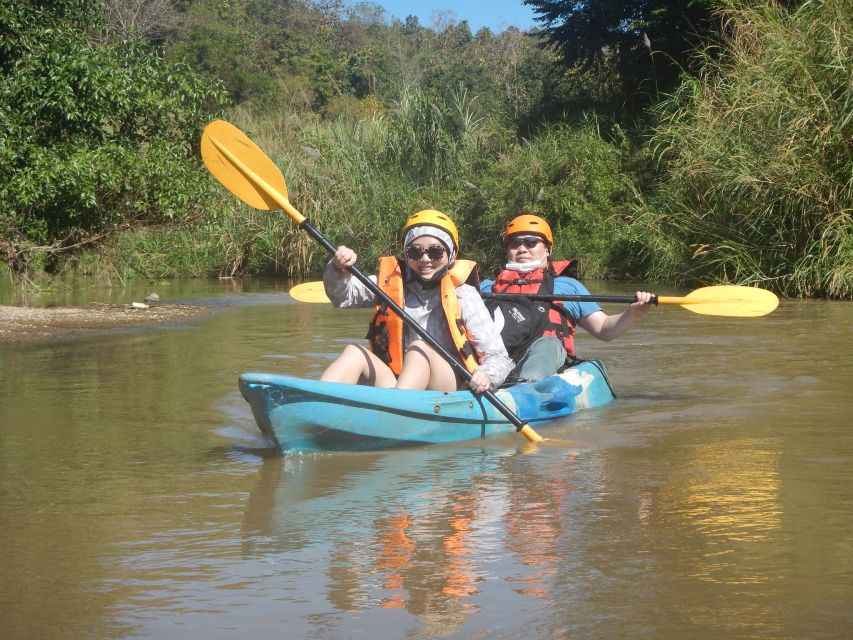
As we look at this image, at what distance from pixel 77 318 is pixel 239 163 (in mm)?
5580

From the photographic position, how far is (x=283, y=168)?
19.2 metres

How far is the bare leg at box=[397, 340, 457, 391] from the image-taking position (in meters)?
5.33

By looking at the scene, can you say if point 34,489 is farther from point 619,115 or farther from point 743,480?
point 619,115

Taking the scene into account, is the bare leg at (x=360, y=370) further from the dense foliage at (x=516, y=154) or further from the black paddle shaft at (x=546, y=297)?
the dense foliage at (x=516, y=154)

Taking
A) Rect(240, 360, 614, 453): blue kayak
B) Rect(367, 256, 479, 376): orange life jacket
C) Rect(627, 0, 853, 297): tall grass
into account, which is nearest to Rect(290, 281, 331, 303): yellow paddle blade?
Rect(367, 256, 479, 376): orange life jacket

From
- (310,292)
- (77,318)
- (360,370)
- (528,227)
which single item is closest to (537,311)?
(528,227)

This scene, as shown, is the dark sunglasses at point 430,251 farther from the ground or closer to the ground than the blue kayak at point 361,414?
farther from the ground

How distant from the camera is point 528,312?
6.47 m

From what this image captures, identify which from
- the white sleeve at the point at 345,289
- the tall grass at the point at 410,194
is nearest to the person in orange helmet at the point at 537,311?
the white sleeve at the point at 345,289

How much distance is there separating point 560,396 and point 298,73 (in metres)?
34.4

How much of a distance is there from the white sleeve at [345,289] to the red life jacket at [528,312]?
103cm

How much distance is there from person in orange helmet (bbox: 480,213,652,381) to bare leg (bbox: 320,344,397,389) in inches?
42.6

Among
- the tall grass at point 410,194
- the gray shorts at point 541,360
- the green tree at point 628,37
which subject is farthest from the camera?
the green tree at point 628,37

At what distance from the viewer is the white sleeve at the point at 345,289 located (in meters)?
5.47
